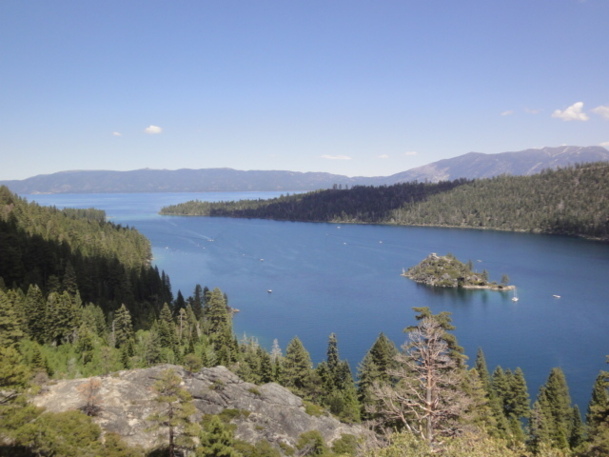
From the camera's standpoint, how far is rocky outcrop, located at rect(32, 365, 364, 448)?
103 feet

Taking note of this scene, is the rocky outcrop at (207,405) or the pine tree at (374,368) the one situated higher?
the rocky outcrop at (207,405)

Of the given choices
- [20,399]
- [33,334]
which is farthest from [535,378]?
[33,334]

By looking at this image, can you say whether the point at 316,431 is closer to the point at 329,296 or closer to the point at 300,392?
the point at 300,392

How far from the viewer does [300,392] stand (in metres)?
49.2

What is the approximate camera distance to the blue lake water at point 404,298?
75.8 metres

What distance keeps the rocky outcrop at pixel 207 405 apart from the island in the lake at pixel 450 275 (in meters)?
92.7

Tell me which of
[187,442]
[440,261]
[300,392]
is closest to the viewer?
[187,442]

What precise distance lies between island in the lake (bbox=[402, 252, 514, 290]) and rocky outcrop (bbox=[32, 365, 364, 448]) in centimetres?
9274

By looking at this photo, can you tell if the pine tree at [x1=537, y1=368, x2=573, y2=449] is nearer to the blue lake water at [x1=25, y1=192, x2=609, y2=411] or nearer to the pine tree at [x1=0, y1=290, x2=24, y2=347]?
the blue lake water at [x1=25, y1=192, x2=609, y2=411]

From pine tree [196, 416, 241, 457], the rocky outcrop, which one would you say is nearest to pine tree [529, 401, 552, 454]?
the rocky outcrop

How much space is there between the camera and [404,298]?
356ft

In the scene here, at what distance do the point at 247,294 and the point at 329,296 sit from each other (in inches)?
882

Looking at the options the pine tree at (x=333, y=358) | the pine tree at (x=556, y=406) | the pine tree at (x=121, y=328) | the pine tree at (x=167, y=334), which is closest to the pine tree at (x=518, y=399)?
the pine tree at (x=556, y=406)

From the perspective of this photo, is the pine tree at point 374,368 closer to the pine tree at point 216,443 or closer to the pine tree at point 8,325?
the pine tree at point 216,443
